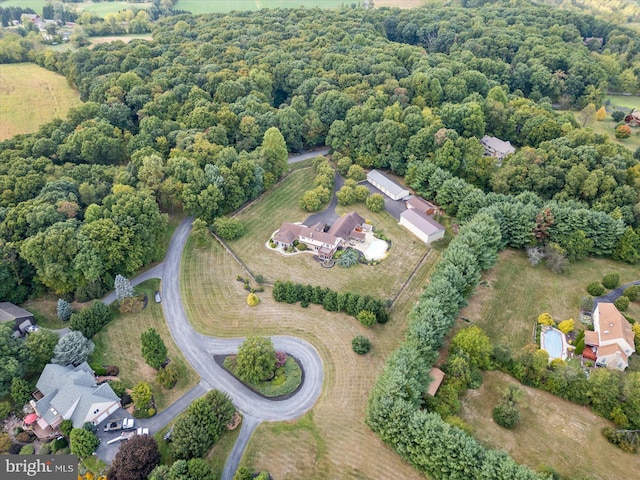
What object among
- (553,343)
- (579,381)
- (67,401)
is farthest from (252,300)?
(579,381)

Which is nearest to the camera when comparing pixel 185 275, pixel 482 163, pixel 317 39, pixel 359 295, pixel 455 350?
pixel 455 350

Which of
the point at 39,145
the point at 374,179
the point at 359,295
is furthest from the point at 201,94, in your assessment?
the point at 359,295

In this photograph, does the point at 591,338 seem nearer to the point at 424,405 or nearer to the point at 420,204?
the point at 424,405

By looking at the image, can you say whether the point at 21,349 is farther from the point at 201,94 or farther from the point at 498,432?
the point at 201,94

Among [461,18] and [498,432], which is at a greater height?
[461,18]

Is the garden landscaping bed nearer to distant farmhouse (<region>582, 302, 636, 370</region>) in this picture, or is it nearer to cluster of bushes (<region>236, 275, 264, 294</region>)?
cluster of bushes (<region>236, 275, 264, 294</region>)

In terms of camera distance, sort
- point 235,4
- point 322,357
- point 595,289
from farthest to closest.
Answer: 1. point 235,4
2. point 595,289
3. point 322,357
